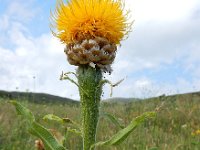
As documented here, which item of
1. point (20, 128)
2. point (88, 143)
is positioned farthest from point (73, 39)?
point (20, 128)

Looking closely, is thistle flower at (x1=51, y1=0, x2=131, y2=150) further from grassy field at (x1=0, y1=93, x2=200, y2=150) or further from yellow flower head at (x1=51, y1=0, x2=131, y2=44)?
grassy field at (x1=0, y1=93, x2=200, y2=150)

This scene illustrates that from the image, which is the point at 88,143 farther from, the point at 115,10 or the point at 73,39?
the point at 115,10

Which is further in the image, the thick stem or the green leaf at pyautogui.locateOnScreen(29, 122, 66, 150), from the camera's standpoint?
the thick stem

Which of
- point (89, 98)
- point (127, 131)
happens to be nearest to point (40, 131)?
point (89, 98)

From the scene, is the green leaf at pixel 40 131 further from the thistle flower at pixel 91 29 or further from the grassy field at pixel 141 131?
the grassy field at pixel 141 131

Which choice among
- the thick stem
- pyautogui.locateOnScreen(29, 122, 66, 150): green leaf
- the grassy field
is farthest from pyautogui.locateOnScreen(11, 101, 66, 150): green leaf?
the grassy field
